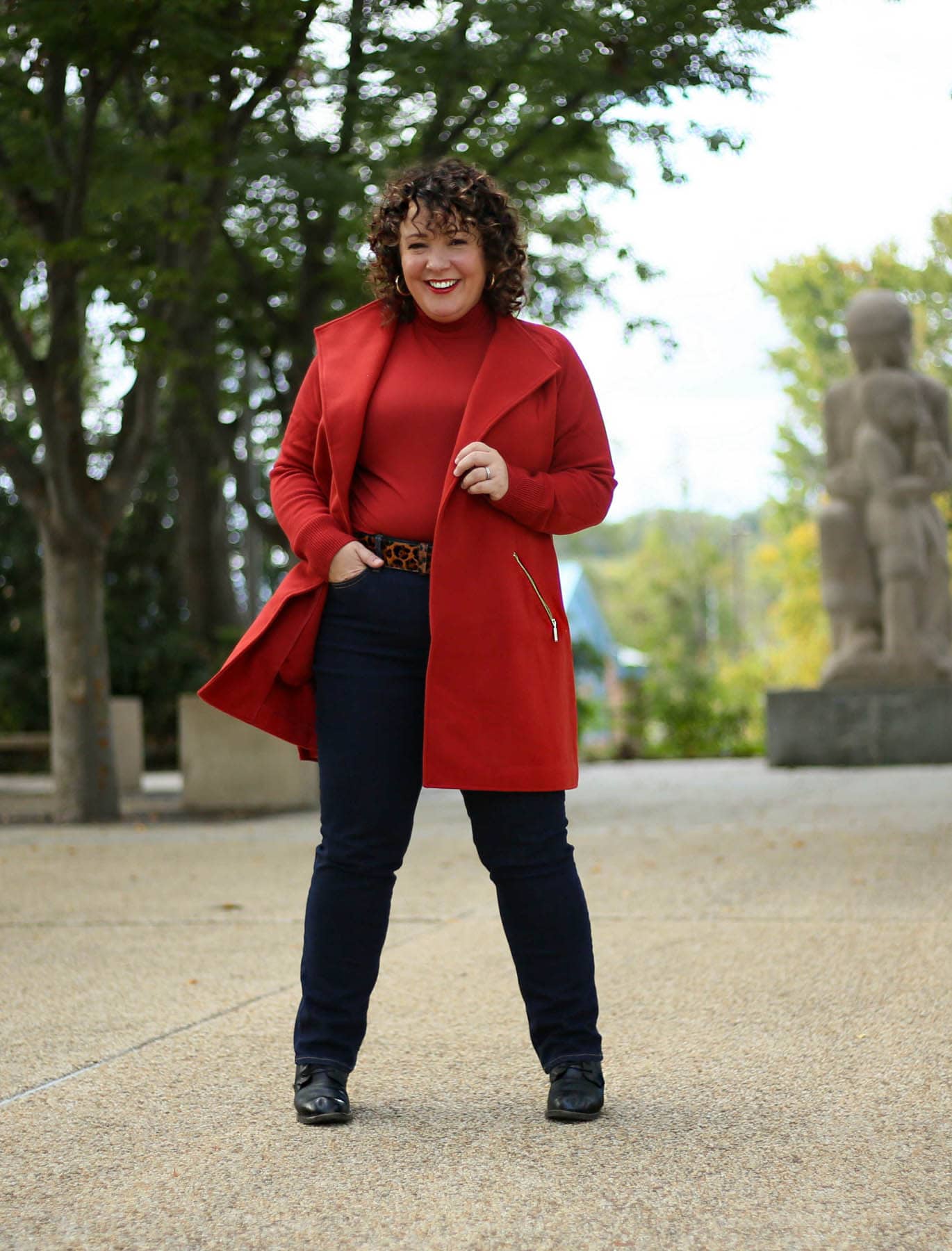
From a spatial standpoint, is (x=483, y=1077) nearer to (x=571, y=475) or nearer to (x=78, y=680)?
(x=571, y=475)

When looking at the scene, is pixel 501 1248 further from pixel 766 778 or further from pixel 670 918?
pixel 766 778

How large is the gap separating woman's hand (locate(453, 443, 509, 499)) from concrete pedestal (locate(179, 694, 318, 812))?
9.23m

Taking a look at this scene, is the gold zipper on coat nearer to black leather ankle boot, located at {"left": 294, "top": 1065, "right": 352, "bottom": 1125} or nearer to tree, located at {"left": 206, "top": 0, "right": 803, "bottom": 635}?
black leather ankle boot, located at {"left": 294, "top": 1065, "right": 352, "bottom": 1125}

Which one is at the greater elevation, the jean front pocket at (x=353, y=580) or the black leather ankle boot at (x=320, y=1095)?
the jean front pocket at (x=353, y=580)

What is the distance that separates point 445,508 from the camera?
302 centimetres

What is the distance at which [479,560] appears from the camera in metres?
3.04

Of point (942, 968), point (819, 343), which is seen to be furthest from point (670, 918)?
point (819, 343)

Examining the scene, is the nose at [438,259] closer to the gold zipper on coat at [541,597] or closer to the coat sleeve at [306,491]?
the coat sleeve at [306,491]

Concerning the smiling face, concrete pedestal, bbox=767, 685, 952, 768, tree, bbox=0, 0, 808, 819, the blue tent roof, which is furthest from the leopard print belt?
the blue tent roof

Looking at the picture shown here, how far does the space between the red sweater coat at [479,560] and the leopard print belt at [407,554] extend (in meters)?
0.07

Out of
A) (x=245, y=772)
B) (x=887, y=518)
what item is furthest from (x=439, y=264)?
(x=887, y=518)

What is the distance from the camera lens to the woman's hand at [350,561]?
10.0ft

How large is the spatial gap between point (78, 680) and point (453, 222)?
26.8 feet

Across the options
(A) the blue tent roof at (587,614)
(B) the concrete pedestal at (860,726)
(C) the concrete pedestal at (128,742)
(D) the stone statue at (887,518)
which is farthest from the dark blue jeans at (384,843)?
(A) the blue tent roof at (587,614)
